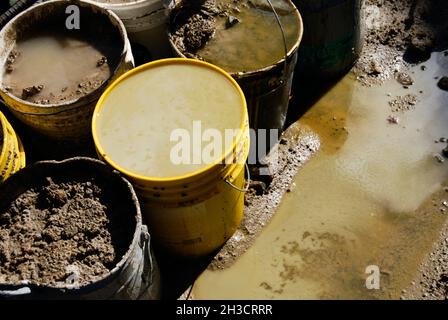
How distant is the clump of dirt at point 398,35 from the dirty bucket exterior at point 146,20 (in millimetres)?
2147

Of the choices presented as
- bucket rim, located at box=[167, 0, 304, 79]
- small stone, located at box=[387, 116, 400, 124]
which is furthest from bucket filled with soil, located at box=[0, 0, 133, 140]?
small stone, located at box=[387, 116, 400, 124]

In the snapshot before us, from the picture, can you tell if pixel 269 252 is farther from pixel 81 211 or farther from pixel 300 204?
pixel 81 211

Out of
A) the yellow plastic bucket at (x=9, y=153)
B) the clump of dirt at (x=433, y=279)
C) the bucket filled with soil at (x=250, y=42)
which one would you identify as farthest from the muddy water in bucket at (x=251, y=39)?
the clump of dirt at (x=433, y=279)

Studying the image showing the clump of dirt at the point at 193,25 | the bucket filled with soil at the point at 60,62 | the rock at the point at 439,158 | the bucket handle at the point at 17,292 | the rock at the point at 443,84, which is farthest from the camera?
the rock at the point at 443,84

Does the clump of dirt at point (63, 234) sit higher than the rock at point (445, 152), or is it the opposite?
the clump of dirt at point (63, 234)

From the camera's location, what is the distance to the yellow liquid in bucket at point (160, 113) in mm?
3311

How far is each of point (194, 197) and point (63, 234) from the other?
857 mm

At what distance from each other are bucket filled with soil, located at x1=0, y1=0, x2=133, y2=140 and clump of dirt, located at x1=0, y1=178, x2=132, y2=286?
1.98 ft

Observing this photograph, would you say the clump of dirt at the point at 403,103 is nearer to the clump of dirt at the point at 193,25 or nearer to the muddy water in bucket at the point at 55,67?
the clump of dirt at the point at 193,25

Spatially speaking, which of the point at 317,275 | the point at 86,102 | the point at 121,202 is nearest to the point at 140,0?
the point at 86,102

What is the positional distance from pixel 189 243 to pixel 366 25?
A: 3.32m

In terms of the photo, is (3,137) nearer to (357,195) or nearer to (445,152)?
(357,195)

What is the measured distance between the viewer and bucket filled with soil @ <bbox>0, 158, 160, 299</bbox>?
2.99 meters

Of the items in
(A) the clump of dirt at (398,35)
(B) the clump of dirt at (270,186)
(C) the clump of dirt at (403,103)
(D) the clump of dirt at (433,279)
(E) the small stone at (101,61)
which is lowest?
(D) the clump of dirt at (433,279)
